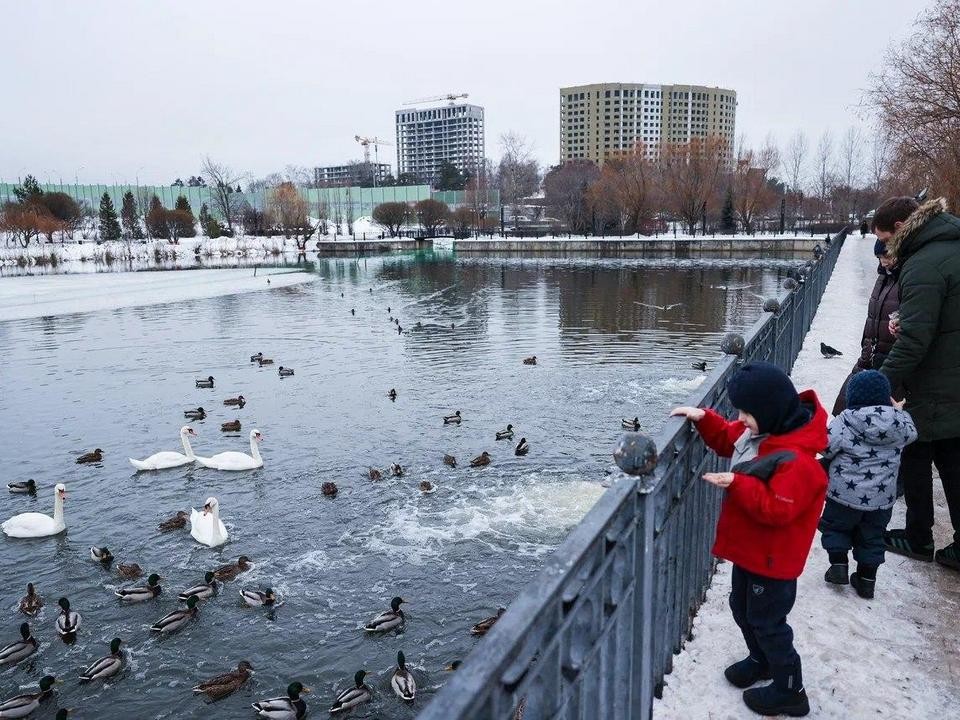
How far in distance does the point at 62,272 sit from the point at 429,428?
52.5m

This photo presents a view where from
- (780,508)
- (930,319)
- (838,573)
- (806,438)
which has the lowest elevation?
(838,573)

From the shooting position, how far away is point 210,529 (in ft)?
29.9

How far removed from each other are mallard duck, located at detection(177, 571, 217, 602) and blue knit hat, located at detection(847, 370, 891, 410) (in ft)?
22.8

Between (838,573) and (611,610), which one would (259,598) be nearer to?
(838,573)

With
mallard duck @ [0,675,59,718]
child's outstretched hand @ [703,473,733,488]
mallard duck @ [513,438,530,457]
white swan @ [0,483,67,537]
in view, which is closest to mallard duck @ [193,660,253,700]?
mallard duck @ [0,675,59,718]

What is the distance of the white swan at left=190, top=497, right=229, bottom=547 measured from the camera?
356 inches

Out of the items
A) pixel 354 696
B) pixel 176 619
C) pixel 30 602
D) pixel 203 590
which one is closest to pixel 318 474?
pixel 203 590

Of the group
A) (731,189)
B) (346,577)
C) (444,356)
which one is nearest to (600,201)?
(731,189)

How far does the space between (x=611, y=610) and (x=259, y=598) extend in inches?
256

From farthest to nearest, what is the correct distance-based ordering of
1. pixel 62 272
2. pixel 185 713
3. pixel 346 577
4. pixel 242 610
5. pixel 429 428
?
pixel 62 272
pixel 429 428
pixel 346 577
pixel 242 610
pixel 185 713

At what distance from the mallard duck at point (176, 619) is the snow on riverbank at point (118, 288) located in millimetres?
26844

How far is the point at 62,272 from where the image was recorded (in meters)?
54.3

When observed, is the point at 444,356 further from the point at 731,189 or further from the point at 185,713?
the point at 731,189

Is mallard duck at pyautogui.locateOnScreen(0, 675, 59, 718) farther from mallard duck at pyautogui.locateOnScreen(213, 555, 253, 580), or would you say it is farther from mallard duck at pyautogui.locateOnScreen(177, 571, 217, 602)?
mallard duck at pyautogui.locateOnScreen(213, 555, 253, 580)
